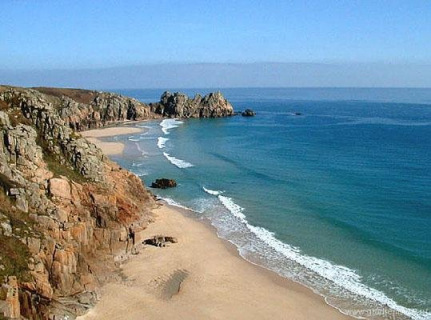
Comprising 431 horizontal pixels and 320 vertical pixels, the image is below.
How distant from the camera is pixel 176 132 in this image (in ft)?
397

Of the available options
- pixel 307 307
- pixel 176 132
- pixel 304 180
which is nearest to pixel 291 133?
pixel 176 132

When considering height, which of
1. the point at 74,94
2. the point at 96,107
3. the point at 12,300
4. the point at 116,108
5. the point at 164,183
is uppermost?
the point at 74,94

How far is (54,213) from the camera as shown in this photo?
33.9m

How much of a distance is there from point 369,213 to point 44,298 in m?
32.8

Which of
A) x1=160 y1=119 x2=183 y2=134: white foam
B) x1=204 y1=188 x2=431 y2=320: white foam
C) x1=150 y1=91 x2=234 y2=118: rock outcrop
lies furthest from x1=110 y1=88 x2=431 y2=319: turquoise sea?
x1=150 y1=91 x2=234 y2=118: rock outcrop

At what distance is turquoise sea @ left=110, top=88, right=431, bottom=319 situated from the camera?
3444cm

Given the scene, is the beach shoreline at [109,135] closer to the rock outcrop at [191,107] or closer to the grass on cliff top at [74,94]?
the grass on cliff top at [74,94]

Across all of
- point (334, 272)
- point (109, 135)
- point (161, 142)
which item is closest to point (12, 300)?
point (334, 272)

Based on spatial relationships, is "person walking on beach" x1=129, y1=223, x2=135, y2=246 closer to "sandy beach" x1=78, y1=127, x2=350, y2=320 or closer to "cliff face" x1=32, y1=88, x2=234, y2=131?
"sandy beach" x1=78, y1=127, x2=350, y2=320

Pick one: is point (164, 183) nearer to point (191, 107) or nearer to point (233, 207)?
point (233, 207)

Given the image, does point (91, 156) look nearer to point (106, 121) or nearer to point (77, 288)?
point (77, 288)

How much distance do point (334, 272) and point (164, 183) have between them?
3009 centimetres

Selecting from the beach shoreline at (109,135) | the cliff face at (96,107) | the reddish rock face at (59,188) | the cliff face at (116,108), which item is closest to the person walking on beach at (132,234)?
the reddish rock face at (59,188)

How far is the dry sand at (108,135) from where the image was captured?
8893 cm
